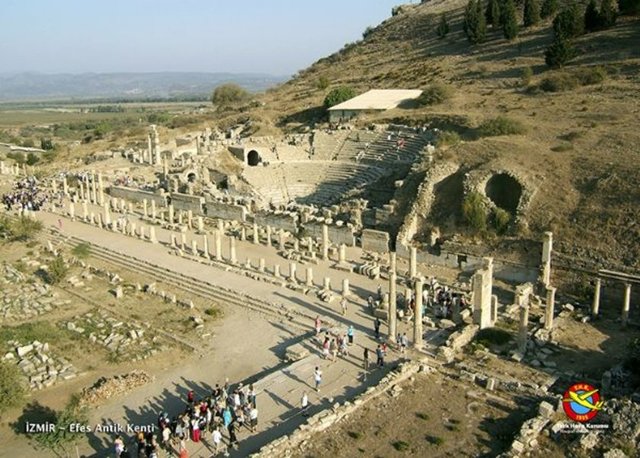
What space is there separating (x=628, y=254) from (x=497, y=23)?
4883 cm

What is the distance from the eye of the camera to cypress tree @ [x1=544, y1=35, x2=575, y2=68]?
51219mm

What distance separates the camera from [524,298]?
24609 mm

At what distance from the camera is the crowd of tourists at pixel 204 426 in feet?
52.4

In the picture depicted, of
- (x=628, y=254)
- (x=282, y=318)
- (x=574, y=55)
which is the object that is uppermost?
(x=574, y=55)

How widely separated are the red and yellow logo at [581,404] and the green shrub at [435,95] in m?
37.1

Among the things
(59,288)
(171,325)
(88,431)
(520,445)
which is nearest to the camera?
(520,445)

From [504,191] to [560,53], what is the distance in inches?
986

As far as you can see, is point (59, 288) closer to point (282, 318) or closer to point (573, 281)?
point (282, 318)

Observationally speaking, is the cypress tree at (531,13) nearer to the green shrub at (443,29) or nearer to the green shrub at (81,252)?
the green shrub at (443,29)

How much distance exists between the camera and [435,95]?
5166 centimetres

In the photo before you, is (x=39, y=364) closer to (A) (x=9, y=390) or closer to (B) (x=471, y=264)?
(A) (x=9, y=390)

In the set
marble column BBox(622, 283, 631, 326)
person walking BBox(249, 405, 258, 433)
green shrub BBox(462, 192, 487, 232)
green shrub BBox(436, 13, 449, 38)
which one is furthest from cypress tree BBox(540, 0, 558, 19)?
person walking BBox(249, 405, 258, 433)

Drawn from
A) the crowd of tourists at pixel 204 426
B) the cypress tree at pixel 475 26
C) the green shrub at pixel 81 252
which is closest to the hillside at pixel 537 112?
the cypress tree at pixel 475 26

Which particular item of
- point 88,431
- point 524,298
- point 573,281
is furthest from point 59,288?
point 573,281
